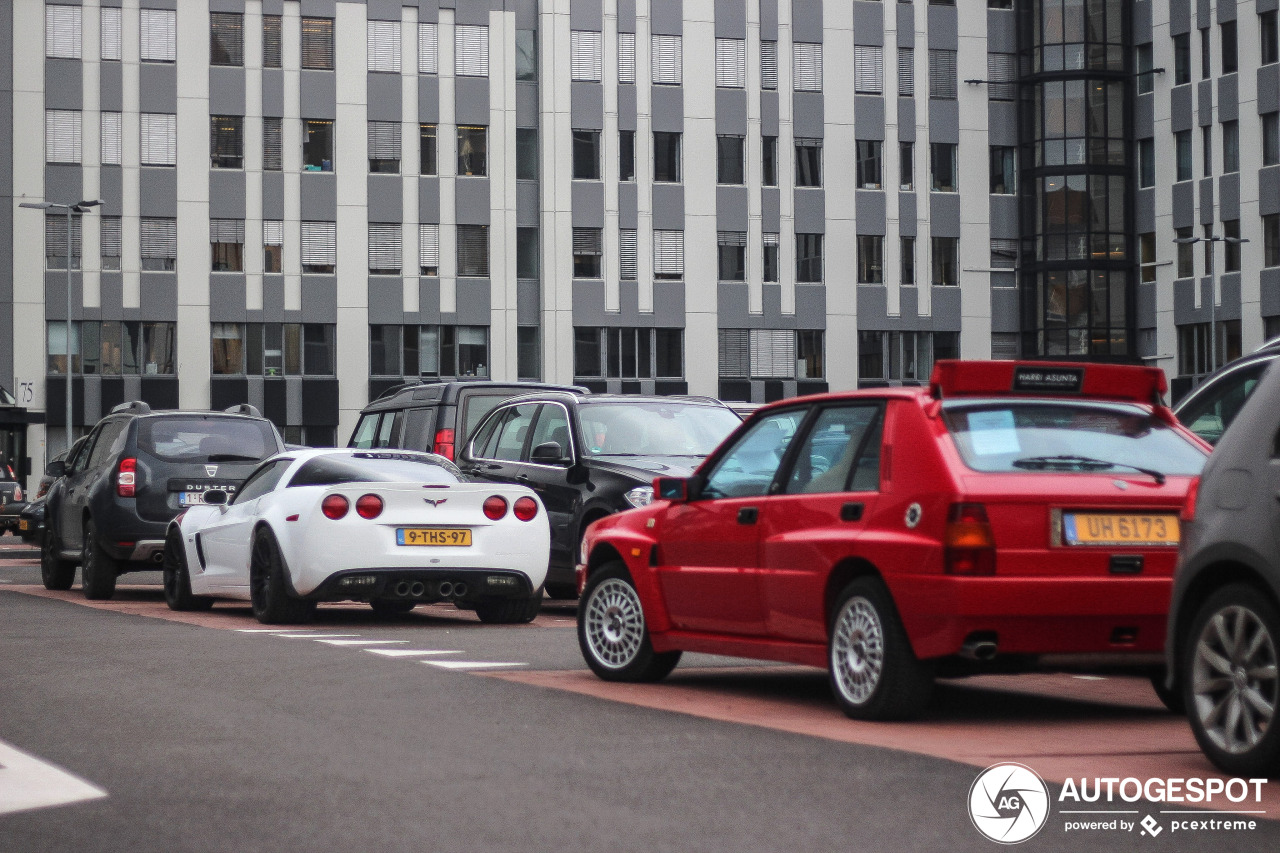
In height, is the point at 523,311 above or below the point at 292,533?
above

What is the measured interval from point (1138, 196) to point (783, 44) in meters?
12.5

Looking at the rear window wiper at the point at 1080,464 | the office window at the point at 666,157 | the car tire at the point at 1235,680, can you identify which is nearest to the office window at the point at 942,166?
the office window at the point at 666,157

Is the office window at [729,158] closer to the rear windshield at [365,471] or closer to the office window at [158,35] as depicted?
the office window at [158,35]

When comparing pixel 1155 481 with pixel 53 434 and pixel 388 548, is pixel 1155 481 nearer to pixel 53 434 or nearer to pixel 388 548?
pixel 388 548

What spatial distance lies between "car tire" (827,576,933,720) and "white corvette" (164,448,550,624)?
20.8 feet

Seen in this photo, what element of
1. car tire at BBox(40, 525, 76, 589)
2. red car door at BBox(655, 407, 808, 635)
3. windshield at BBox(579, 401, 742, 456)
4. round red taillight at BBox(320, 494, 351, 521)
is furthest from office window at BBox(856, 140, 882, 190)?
red car door at BBox(655, 407, 808, 635)

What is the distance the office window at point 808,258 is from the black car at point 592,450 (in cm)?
4765

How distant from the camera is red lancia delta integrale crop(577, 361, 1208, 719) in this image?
8055 millimetres

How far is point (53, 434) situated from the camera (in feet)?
197

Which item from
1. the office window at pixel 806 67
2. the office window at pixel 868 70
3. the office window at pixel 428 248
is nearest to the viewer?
the office window at pixel 428 248

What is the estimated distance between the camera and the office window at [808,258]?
214ft

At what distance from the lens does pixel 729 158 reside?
64.3 metres

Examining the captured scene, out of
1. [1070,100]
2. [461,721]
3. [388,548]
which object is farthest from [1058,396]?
[1070,100]

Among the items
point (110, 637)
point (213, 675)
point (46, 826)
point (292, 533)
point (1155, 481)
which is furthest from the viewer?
point (292, 533)
